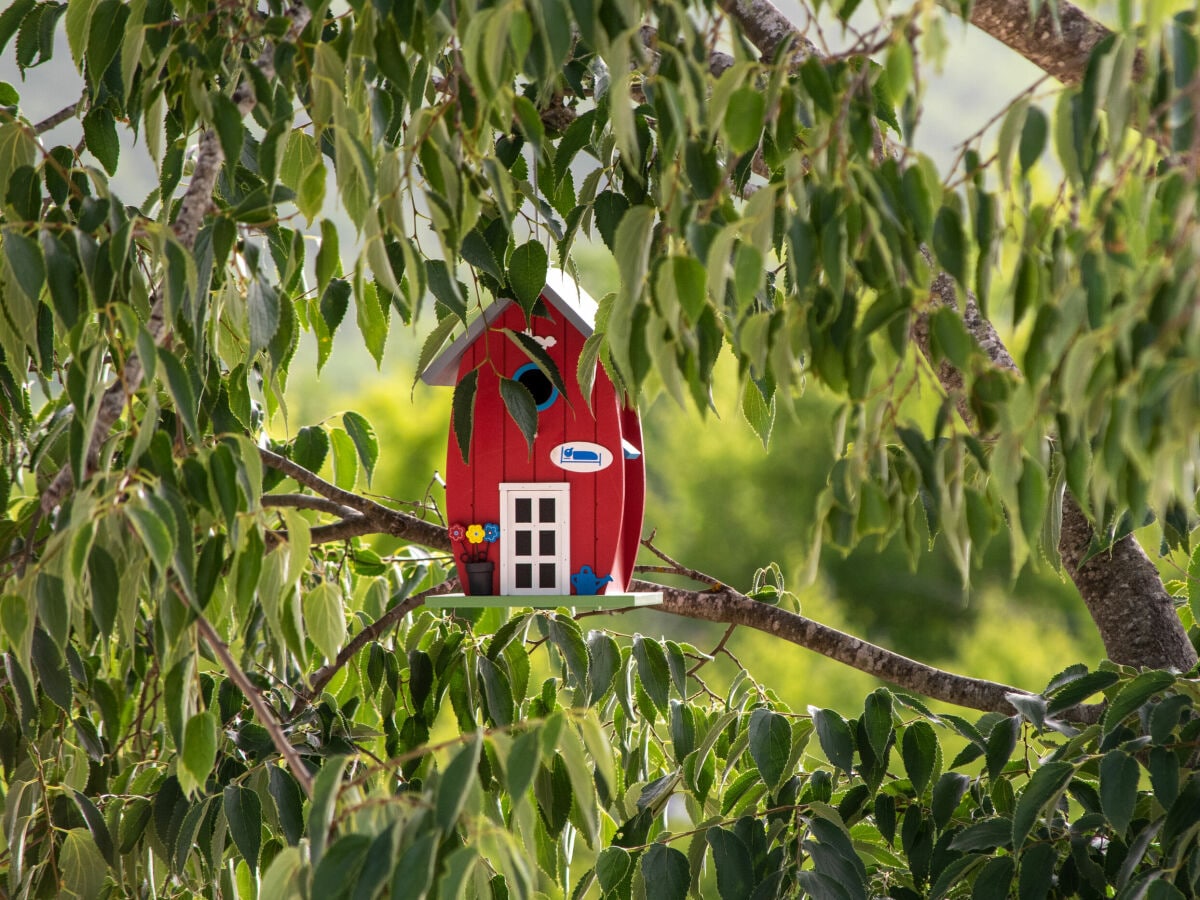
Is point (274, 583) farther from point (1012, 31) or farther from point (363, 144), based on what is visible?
point (1012, 31)

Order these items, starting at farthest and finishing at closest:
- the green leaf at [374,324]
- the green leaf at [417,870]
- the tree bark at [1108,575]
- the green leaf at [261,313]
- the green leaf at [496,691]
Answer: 1. the tree bark at [1108,575]
2. the green leaf at [496,691]
3. the green leaf at [374,324]
4. the green leaf at [261,313]
5. the green leaf at [417,870]

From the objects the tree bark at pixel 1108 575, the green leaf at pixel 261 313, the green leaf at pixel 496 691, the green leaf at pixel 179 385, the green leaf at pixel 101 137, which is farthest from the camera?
the tree bark at pixel 1108 575

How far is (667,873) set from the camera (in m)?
1.01

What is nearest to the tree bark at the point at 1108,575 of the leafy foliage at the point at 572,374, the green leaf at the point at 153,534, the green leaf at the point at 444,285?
the leafy foliage at the point at 572,374

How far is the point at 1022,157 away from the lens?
64 cm

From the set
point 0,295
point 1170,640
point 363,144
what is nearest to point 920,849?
point 1170,640

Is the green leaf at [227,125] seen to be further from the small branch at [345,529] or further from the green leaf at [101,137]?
the small branch at [345,529]

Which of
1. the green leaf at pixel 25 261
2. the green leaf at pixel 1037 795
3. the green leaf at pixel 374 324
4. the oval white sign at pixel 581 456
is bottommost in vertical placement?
the green leaf at pixel 1037 795

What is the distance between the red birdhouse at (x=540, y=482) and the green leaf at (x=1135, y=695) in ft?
1.55

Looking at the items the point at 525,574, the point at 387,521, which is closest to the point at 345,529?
the point at 387,521

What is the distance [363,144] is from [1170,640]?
3.59ft

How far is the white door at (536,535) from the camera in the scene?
1.24 m

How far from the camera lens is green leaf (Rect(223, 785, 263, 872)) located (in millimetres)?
1022

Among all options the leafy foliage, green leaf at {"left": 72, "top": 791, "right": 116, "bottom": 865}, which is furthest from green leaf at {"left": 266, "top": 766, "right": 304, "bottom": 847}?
green leaf at {"left": 72, "top": 791, "right": 116, "bottom": 865}
